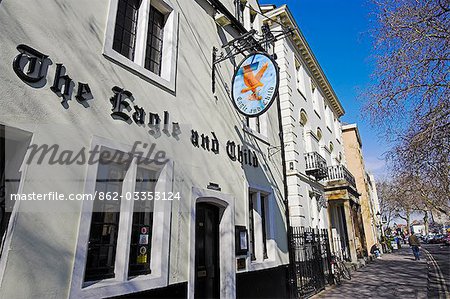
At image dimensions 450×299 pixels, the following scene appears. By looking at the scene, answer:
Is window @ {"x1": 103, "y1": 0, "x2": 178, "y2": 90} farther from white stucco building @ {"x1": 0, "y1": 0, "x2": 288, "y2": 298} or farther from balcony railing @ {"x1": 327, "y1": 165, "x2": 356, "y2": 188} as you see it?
balcony railing @ {"x1": 327, "y1": 165, "x2": 356, "y2": 188}

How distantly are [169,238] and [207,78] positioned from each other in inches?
165

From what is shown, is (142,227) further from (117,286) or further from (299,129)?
(299,129)

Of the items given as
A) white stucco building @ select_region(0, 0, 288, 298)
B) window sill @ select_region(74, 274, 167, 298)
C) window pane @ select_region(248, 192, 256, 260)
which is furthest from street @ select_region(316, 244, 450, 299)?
window sill @ select_region(74, 274, 167, 298)

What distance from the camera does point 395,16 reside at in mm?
6957

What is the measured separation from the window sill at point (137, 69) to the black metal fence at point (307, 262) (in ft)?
23.2

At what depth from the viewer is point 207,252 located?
6.49 meters

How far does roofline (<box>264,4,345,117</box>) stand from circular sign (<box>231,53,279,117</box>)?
6.52 metres

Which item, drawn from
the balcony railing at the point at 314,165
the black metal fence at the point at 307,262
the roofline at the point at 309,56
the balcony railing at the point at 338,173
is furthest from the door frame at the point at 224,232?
the balcony railing at the point at 338,173

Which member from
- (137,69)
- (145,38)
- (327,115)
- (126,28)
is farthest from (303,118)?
(137,69)

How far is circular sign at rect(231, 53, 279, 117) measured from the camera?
6.41m

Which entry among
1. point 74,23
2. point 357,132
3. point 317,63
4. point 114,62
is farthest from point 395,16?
point 357,132

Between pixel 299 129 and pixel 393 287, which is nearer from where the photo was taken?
pixel 393 287

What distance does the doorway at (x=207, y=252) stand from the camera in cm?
612

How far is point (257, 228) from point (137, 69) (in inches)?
215
